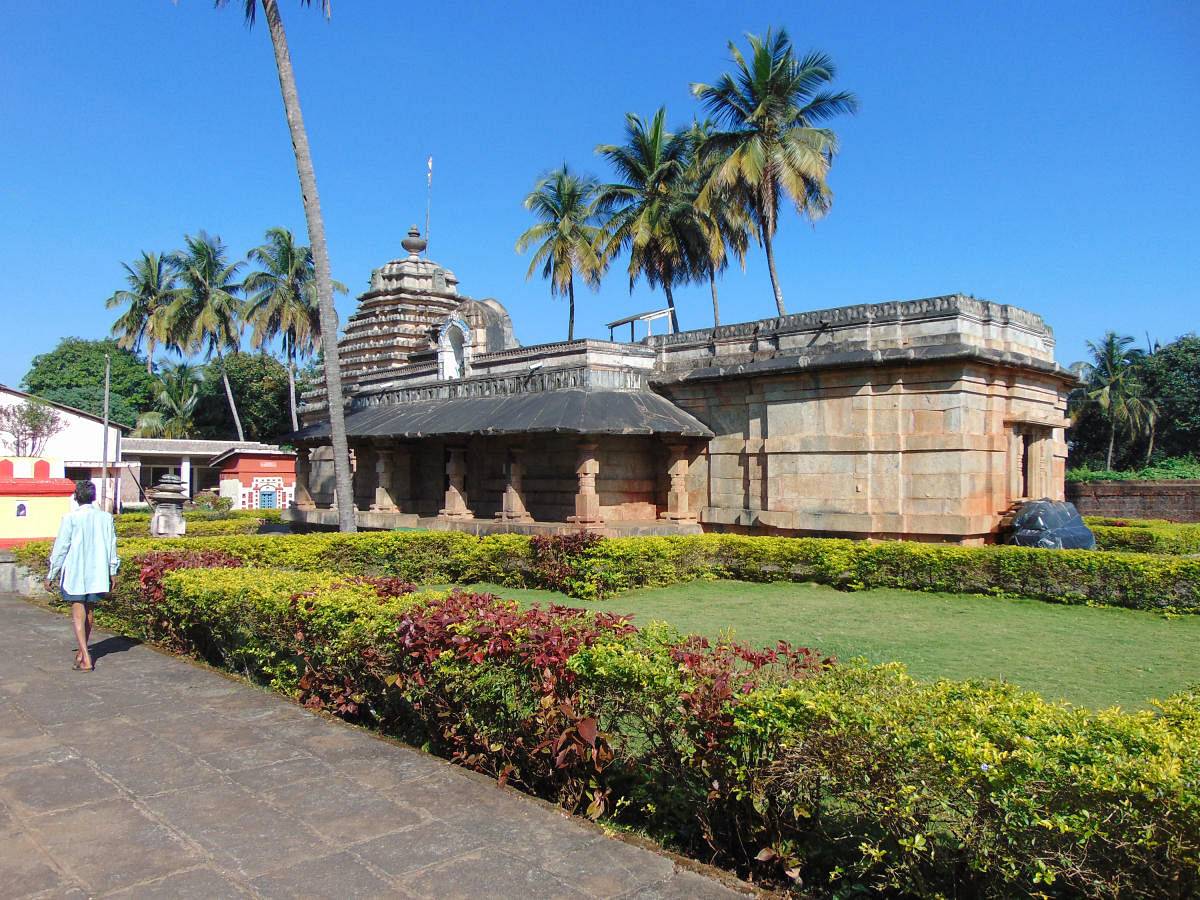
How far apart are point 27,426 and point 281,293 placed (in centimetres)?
1395

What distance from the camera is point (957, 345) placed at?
43.5 ft

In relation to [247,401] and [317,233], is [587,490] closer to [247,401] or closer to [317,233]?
[317,233]

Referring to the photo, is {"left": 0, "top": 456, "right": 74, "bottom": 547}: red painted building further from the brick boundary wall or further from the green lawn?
the brick boundary wall

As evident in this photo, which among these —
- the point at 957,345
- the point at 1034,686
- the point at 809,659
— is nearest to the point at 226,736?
the point at 809,659

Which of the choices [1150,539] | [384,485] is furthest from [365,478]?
[1150,539]

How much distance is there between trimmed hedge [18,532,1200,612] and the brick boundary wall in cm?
1782

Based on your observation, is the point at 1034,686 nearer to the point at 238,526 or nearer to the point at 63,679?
the point at 63,679

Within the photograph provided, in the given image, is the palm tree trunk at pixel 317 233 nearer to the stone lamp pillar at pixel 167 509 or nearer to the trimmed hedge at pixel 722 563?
the trimmed hedge at pixel 722 563

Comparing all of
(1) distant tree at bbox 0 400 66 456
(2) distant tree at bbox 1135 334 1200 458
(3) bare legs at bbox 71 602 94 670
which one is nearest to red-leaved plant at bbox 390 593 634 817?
(3) bare legs at bbox 71 602 94 670

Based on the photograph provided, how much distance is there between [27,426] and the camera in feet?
126

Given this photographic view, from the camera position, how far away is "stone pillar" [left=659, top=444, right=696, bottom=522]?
16.4 metres

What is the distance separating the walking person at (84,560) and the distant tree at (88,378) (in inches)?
2019

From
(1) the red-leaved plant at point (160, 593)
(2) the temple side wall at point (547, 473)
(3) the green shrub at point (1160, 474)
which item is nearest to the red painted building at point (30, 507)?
(1) the red-leaved plant at point (160, 593)

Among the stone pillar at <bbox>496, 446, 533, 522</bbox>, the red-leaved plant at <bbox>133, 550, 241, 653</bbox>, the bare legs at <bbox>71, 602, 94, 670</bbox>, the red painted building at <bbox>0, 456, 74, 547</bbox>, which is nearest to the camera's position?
the bare legs at <bbox>71, 602, 94, 670</bbox>
